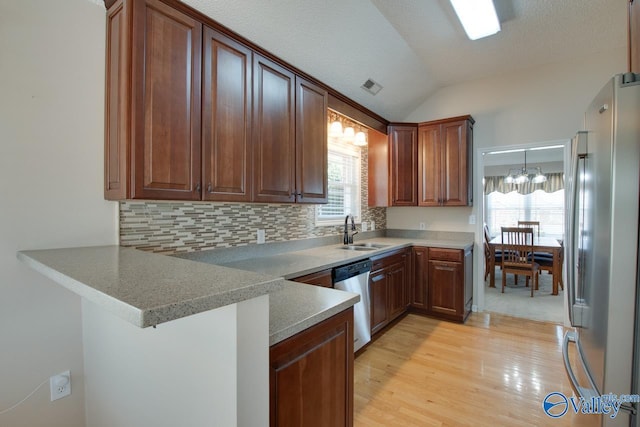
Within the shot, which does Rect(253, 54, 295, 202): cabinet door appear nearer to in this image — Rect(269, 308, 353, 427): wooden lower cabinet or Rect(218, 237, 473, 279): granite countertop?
Rect(218, 237, 473, 279): granite countertop

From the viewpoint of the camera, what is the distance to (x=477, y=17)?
253 cm

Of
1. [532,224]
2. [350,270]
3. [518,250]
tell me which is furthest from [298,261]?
[532,224]

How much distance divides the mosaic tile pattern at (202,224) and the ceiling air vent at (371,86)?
1.45 metres

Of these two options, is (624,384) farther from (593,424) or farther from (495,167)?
(495,167)

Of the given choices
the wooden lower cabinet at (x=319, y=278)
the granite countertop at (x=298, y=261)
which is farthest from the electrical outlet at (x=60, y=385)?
the wooden lower cabinet at (x=319, y=278)

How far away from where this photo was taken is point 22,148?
142cm

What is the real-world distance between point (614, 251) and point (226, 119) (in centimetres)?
194

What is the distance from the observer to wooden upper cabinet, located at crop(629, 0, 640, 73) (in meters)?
1.15

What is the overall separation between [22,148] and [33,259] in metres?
0.59

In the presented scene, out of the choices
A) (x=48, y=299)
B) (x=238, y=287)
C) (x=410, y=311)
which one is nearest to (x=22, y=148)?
(x=48, y=299)

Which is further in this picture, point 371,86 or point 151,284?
point 371,86

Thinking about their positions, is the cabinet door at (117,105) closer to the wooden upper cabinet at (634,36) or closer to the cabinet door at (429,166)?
the wooden upper cabinet at (634,36)

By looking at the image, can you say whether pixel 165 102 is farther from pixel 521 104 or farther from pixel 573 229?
pixel 521 104

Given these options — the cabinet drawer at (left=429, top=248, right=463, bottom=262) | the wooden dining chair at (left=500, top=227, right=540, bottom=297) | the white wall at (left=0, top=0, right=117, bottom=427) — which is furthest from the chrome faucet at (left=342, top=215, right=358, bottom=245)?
the wooden dining chair at (left=500, top=227, right=540, bottom=297)
